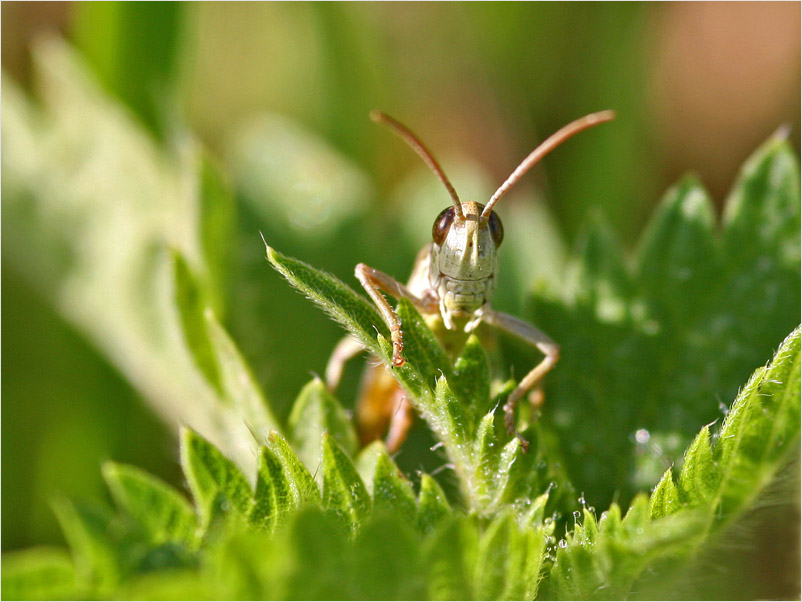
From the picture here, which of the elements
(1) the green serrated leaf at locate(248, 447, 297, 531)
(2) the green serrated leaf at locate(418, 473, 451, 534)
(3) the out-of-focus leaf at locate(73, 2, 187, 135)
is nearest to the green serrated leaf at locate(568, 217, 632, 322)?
(2) the green serrated leaf at locate(418, 473, 451, 534)

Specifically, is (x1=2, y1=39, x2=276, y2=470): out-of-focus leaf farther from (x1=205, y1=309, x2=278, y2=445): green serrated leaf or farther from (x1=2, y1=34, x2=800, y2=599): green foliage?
(x1=205, y1=309, x2=278, y2=445): green serrated leaf

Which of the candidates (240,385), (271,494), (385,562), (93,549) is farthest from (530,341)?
(93,549)

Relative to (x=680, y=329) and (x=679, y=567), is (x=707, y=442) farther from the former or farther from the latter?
(x=680, y=329)

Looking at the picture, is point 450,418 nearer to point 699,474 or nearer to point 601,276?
point 699,474

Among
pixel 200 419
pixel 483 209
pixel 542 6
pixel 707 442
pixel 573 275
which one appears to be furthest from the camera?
pixel 542 6

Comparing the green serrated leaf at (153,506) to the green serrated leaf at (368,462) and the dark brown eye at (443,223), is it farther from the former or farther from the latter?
the dark brown eye at (443,223)

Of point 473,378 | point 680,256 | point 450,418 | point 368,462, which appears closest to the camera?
point 450,418

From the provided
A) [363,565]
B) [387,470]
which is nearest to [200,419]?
[387,470]
